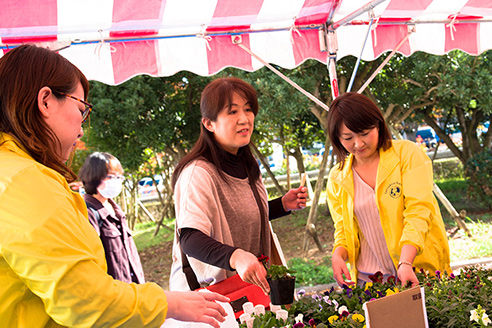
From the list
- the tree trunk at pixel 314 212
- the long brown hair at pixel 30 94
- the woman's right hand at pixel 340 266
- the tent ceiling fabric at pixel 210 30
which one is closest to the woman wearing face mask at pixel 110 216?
the tent ceiling fabric at pixel 210 30

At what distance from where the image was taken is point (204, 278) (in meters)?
2.10

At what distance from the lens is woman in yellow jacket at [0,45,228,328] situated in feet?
3.26

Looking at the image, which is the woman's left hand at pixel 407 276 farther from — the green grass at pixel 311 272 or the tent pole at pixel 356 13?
the green grass at pixel 311 272

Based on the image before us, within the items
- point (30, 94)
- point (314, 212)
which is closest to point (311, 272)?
point (314, 212)

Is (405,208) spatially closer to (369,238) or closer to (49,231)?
(369,238)

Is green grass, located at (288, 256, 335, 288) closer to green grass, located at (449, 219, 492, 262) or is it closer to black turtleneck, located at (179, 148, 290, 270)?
green grass, located at (449, 219, 492, 262)

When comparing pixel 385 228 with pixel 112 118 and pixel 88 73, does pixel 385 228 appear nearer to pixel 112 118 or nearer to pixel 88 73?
pixel 88 73

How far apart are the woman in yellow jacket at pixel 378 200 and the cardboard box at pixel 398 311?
693 mm

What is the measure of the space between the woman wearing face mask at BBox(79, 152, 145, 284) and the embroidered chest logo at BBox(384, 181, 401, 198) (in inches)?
80.9

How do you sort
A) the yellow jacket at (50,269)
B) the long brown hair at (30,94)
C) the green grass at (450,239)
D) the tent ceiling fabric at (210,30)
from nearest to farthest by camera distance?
the yellow jacket at (50,269) → the long brown hair at (30,94) → the tent ceiling fabric at (210,30) → the green grass at (450,239)

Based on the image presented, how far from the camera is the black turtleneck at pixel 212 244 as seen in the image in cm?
182

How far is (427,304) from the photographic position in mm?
1740

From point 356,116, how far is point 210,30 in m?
1.75

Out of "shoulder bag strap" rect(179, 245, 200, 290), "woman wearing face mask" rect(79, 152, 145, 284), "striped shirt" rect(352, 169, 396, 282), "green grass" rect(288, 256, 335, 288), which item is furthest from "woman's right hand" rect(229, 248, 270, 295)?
"green grass" rect(288, 256, 335, 288)
